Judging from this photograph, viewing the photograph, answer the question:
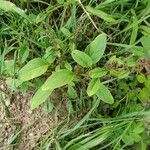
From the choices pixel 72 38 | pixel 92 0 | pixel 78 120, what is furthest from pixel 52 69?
pixel 92 0

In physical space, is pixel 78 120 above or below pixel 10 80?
below

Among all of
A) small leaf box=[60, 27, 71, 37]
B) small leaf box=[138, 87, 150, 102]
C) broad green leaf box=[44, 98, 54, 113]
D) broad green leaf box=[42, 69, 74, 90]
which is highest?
small leaf box=[60, 27, 71, 37]

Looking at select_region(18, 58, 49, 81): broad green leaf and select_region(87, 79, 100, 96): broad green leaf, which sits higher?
select_region(18, 58, 49, 81): broad green leaf

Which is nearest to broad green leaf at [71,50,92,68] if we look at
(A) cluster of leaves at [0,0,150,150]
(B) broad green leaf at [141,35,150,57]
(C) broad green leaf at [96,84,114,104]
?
(A) cluster of leaves at [0,0,150,150]

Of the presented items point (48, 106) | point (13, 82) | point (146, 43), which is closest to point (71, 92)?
point (48, 106)

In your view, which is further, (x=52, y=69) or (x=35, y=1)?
(x=35, y=1)

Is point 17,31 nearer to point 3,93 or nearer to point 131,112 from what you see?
point 3,93

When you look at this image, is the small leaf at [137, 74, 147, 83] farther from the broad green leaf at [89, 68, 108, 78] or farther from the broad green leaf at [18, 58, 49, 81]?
the broad green leaf at [18, 58, 49, 81]

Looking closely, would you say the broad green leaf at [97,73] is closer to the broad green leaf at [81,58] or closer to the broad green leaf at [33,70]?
the broad green leaf at [81,58]
